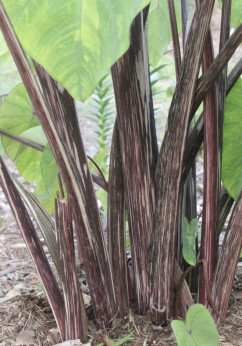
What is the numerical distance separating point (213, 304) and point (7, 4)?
531mm

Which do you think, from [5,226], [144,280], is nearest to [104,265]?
[144,280]

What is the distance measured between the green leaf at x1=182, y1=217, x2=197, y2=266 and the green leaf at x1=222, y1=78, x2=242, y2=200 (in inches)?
3.8

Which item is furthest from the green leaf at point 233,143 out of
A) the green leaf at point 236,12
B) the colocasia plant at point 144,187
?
the green leaf at point 236,12

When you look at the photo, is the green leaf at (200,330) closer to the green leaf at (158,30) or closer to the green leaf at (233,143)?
the green leaf at (233,143)

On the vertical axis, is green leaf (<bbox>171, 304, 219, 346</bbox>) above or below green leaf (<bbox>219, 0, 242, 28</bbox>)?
below

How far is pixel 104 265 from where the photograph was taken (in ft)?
2.44

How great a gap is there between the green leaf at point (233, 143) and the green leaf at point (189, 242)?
10 cm

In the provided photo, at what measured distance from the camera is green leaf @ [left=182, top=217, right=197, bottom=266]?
0.71 m

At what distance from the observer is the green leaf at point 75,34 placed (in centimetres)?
42

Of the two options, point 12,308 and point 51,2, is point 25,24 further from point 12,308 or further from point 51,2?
point 12,308

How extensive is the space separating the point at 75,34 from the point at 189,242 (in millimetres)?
407

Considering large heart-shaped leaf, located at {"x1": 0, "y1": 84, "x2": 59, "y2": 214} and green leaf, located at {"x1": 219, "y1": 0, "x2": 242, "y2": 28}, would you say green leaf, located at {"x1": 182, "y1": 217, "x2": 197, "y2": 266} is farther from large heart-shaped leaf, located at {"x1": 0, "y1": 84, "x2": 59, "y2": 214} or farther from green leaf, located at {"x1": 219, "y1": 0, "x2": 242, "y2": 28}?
green leaf, located at {"x1": 219, "y1": 0, "x2": 242, "y2": 28}

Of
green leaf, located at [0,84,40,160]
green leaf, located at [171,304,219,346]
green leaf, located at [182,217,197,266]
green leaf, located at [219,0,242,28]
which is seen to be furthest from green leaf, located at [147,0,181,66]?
green leaf, located at [171,304,219,346]

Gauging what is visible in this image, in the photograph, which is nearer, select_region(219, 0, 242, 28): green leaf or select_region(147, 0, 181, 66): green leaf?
select_region(219, 0, 242, 28): green leaf
